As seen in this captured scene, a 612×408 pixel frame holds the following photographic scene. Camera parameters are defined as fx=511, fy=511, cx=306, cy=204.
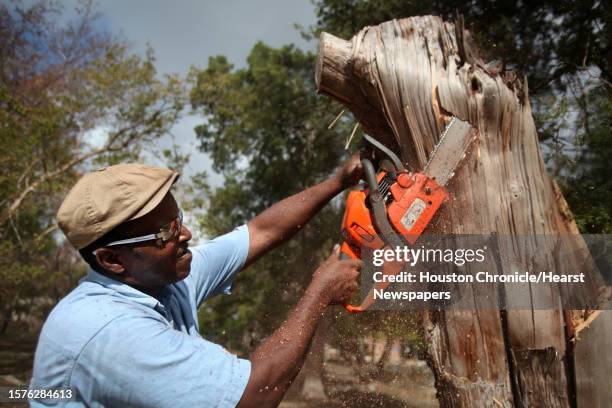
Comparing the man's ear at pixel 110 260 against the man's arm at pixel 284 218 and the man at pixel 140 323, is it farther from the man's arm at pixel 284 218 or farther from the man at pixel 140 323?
the man's arm at pixel 284 218

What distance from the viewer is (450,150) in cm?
239

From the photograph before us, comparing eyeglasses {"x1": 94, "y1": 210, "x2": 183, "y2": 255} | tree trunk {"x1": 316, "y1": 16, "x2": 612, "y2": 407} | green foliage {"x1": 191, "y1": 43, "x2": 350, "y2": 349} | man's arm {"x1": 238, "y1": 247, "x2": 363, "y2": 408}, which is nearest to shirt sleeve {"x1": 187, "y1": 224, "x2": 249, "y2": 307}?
eyeglasses {"x1": 94, "y1": 210, "x2": 183, "y2": 255}

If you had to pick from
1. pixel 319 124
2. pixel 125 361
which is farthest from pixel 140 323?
pixel 319 124

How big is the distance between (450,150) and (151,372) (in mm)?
1632

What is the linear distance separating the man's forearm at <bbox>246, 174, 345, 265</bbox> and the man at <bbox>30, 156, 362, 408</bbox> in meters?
0.60

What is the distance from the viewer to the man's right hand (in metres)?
1.81

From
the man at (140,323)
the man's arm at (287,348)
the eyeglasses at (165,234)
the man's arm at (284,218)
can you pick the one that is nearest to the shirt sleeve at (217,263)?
the man's arm at (284,218)

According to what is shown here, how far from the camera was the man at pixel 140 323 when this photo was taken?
1446 millimetres

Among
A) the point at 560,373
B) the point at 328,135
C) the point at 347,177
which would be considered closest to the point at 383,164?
the point at 347,177

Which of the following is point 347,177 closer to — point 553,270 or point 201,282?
point 201,282

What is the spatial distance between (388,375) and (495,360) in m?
4.80

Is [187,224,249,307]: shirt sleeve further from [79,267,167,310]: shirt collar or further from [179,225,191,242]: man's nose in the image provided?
[79,267,167,310]: shirt collar

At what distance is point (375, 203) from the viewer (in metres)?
2.08

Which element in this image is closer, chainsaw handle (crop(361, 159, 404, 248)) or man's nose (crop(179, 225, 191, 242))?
man's nose (crop(179, 225, 191, 242))
